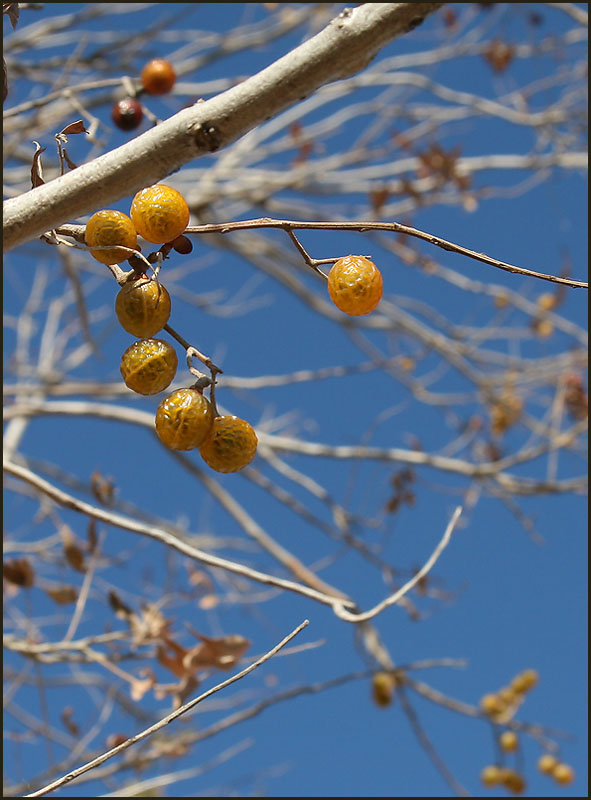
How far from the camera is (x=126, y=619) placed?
95.1 inches

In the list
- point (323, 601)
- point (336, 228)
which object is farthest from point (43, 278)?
point (336, 228)

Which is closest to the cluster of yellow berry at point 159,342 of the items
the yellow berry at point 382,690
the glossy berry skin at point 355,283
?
the glossy berry skin at point 355,283

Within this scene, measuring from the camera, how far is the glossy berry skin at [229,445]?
4.11 ft

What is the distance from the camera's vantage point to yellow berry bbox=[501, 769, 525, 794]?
4.01 meters

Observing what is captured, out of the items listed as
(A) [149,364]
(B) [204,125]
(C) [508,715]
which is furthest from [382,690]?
(B) [204,125]

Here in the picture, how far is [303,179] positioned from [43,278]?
2393mm

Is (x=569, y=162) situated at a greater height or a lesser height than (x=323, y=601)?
greater

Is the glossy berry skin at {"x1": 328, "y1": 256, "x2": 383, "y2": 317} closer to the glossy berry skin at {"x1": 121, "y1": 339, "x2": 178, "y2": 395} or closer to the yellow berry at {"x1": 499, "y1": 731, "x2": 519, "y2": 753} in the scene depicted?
the glossy berry skin at {"x1": 121, "y1": 339, "x2": 178, "y2": 395}

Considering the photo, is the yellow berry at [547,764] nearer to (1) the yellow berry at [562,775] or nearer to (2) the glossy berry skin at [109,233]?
(1) the yellow berry at [562,775]

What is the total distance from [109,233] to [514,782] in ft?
12.8

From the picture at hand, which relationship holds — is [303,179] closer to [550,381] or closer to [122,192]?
[550,381]

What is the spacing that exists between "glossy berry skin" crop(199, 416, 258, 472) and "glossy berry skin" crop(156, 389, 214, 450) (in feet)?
0.08

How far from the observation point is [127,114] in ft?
6.62

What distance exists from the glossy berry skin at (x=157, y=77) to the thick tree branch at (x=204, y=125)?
1169 mm
